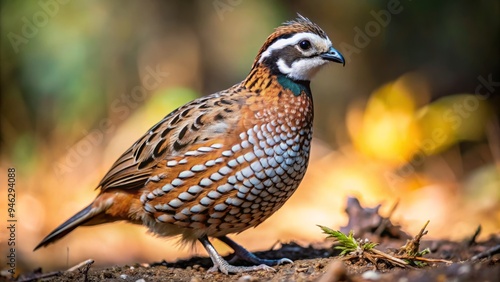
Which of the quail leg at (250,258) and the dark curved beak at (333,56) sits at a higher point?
the dark curved beak at (333,56)

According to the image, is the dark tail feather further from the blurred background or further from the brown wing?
the blurred background

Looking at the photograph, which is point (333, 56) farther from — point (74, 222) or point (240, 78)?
point (240, 78)

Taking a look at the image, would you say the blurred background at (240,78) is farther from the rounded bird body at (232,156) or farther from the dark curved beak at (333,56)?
the dark curved beak at (333,56)

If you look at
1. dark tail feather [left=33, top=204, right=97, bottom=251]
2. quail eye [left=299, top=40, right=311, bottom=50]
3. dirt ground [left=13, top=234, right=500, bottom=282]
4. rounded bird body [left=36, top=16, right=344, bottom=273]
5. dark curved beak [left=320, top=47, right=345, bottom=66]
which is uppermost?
quail eye [left=299, top=40, right=311, bottom=50]

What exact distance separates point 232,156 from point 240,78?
5.35 m

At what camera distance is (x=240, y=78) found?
1023cm

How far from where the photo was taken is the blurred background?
8805 millimetres

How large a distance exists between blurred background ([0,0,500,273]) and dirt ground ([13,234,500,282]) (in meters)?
2.48

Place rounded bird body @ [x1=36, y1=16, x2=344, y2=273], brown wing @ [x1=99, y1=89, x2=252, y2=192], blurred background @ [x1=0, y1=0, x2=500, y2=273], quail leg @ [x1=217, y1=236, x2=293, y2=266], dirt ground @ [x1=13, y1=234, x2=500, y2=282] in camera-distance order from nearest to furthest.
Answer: dirt ground @ [x1=13, y1=234, x2=500, y2=282]
rounded bird body @ [x1=36, y1=16, x2=344, y2=273]
brown wing @ [x1=99, y1=89, x2=252, y2=192]
quail leg @ [x1=217, y1=236, x2=293, y2=266]
blurred background @ [x1=0, y1=0, x2=500, y2=273]

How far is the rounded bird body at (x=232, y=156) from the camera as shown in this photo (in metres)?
4.99

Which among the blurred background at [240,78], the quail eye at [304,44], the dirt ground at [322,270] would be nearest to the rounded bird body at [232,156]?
the quail eye at [304,44]

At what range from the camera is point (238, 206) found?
502 cm

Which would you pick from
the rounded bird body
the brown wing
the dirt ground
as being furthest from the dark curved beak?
the dirt ground

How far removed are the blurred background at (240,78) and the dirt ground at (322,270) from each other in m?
2.48
